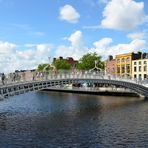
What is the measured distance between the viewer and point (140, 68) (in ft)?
308

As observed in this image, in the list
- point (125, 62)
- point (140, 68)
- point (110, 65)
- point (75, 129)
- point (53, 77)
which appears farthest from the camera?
point (110, 65)

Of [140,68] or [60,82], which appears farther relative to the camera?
[140,68]

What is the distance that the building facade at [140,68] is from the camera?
92.1 metres

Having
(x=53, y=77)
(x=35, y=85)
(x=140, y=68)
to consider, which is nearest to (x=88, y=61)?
(x=140, y=68)

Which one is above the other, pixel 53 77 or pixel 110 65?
pixel 110 65

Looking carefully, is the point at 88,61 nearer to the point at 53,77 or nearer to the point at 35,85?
the point at 53,77

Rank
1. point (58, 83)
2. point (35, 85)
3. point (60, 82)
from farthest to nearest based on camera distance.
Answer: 1. point (60, 82)
2. point (58, 83)
3. point (35, 85)

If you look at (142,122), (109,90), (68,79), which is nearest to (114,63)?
(109,90)

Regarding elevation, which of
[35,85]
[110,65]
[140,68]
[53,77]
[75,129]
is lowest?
[75,129]

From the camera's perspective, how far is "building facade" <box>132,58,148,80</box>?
9212 centimetres

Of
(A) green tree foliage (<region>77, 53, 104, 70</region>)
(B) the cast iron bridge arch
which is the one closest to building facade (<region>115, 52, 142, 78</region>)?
(A) green tree foliage (<region>77, 53, 104, 70</region>)

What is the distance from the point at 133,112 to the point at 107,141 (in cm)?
1785

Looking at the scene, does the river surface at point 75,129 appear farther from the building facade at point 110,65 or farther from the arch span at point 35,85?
the building facade at point 110,65

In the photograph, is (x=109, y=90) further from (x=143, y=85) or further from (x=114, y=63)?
(x=114, y=63)
